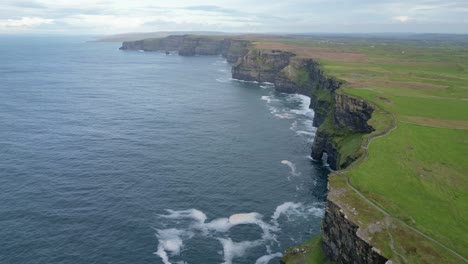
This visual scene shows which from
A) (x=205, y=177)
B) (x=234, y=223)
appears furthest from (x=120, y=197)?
(x=234, y=223)

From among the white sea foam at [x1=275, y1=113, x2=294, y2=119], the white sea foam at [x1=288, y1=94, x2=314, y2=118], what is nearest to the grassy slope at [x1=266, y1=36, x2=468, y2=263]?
the white sea foam at [x1=275, y1=113, x2=294, y2=119]

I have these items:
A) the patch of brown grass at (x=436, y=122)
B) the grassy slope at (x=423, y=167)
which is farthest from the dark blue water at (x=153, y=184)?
the patch of brown grass at (x=436, y=122)

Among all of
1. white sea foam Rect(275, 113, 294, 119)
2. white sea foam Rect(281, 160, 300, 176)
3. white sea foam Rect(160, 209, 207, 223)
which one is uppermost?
white sea foam Rect(275, 113, 294, 119)

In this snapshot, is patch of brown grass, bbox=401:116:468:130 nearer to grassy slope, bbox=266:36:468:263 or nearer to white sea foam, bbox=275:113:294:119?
grassy slope, bbox=266:36:468:263

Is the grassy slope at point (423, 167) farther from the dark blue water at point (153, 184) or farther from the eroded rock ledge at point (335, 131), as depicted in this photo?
the dark blue water at point (153, 184)

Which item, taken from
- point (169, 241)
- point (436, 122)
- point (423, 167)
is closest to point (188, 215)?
point (169, 241)

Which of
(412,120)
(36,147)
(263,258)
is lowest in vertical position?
(263,258)

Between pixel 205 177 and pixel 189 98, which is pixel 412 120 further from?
pixel 189 98
